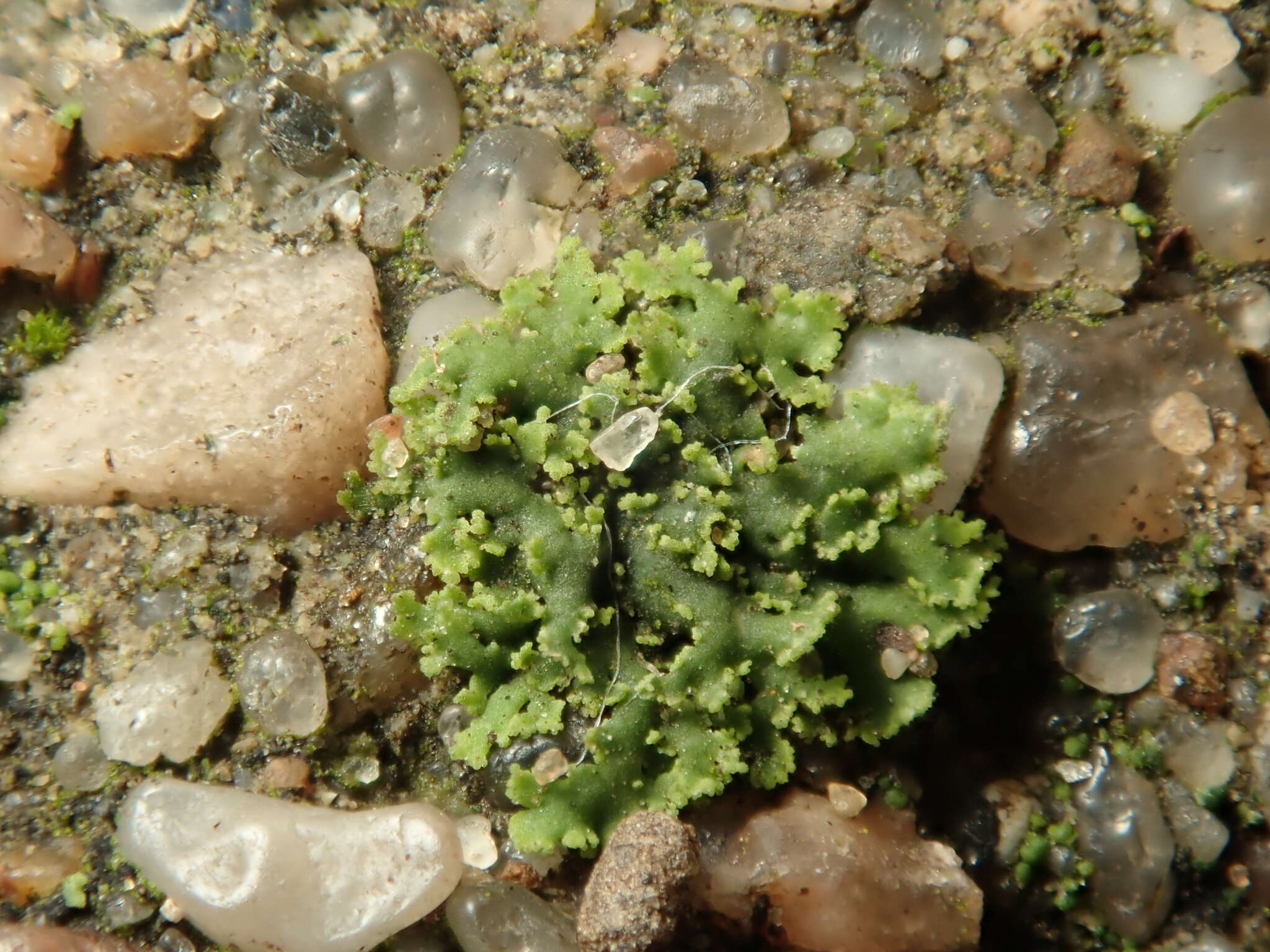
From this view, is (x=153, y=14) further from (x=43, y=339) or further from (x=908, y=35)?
(x=908, y=35)

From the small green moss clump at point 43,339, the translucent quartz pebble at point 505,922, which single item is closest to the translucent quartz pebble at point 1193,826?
the translucent quartz pebble at point 505,922

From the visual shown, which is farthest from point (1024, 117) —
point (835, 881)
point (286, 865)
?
point (286, 865)

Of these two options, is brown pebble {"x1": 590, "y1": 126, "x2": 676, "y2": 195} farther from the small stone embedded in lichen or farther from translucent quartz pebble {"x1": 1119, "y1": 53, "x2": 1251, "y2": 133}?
the small stone embedded in lichen

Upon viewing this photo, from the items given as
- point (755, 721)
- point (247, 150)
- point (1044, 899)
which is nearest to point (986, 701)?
point (1044, 899)

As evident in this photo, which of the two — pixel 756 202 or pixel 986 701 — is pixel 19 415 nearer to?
pixel 756 202

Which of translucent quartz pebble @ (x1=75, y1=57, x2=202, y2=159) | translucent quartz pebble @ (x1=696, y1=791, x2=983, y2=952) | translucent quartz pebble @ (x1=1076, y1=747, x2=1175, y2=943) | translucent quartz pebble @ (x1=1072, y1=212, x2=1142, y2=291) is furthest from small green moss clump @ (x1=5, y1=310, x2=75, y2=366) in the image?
translucent quartz pebble @ (x1=1076, y1=747, x2=1175, y2=943)
